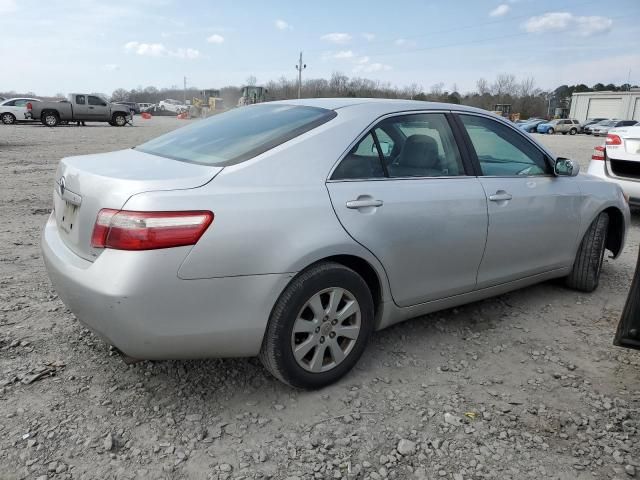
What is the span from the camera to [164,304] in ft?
7.46

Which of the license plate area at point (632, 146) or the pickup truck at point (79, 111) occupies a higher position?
the license plate area at point (632, 146)

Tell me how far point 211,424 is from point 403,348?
1.37m

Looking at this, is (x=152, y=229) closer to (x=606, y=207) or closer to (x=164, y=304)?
(x=164, y=304)

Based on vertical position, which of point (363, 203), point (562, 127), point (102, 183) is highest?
A: point (102, 183)

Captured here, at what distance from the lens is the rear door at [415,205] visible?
283cm

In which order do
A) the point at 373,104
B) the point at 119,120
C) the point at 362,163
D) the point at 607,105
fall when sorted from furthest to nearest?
the point at 607,105, the point at 119,120, the point at 373,104, the point at 362,163

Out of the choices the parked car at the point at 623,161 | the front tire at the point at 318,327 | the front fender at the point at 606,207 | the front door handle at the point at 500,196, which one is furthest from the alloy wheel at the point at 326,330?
the parked car at the point at 623,161

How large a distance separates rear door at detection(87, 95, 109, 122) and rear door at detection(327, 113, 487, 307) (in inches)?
1123

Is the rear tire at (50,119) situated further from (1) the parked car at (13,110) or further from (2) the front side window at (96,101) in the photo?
(2) the front side window at (96,101)

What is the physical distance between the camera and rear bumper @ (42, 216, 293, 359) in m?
2.24

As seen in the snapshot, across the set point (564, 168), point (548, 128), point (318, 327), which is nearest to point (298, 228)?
point (318, 327)

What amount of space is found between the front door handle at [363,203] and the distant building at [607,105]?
244 feet

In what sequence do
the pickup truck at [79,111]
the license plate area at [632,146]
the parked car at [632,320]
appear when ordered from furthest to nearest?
the pickup truck at [79,111] → the license plate area at [632,146] → the parked car at [632,320]

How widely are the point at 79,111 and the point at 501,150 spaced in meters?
28.2
